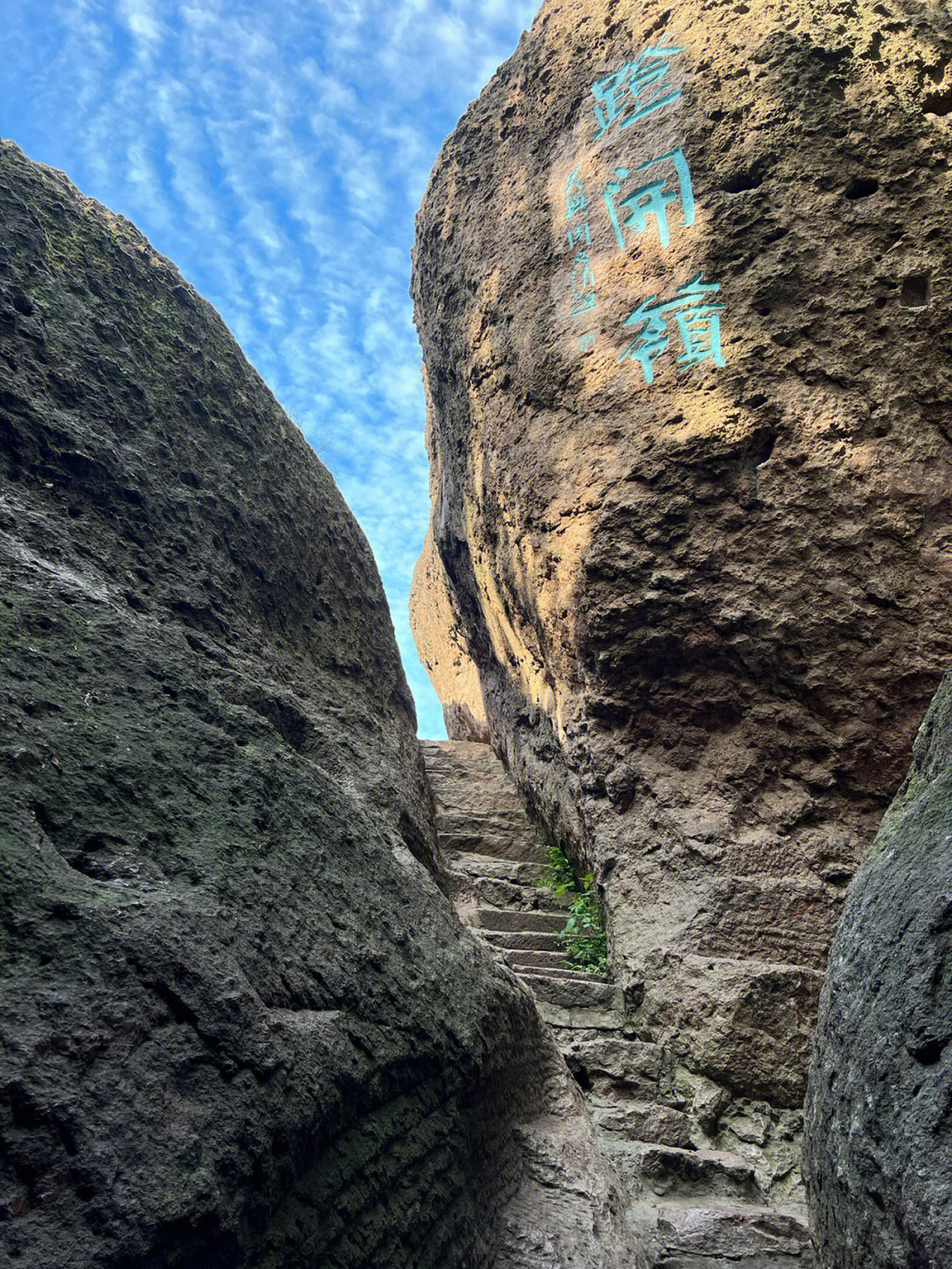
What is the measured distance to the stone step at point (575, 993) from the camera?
448cm

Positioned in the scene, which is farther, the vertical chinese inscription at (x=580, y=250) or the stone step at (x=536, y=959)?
the vertical chinese inscription at (x=580, y=250)

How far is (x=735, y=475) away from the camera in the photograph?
15.9 feet

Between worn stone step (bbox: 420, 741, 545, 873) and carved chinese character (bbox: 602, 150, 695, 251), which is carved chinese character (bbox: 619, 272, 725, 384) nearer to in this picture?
carved chinese character (bbox: 602, 150, 695, 251)

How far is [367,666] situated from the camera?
502 centimetres

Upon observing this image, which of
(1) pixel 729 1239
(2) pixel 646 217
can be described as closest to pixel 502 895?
(1) pixel 729 1239

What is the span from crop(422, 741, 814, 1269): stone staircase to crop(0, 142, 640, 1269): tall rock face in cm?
37

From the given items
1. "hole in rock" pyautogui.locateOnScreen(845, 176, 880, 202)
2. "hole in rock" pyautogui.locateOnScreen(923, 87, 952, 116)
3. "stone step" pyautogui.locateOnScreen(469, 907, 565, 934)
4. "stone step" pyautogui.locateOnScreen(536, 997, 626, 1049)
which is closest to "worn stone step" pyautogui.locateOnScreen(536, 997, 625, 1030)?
"stone step" pyautogui.locateOnScreen(536, 997, 626, 1049)

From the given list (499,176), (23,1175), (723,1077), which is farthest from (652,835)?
(499,176)

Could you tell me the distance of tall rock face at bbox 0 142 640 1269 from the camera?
4.98ft

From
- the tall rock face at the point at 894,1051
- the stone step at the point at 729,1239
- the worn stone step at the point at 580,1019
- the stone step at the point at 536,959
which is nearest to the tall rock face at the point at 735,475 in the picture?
the worn stone step at the point at 580,1019

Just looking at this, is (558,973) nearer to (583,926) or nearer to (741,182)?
(583,926)

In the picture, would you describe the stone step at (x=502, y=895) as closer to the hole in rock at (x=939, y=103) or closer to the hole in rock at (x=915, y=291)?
the hole in rock at (x=915, y=291)

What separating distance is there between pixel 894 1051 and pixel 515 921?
360 cm

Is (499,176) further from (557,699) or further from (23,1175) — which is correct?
(23,1175)
